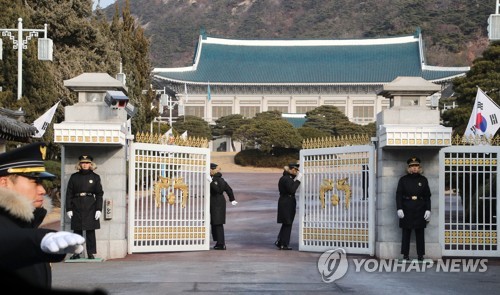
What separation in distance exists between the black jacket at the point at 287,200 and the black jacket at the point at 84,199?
361cm

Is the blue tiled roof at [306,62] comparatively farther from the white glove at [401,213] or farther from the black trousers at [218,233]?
the white glove at [401,213]

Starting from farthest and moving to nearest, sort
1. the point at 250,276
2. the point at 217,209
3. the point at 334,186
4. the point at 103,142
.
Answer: the point at 217,209, the point at 334,186, the point at 103,142, the point at 250,276

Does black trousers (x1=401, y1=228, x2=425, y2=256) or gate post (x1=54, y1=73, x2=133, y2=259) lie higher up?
gate post (x1=54, y1=73, x2=133, y2=259)

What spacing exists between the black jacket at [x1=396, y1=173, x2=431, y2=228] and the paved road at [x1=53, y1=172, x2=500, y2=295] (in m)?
0.87

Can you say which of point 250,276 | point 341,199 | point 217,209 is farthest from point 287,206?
point 250,276

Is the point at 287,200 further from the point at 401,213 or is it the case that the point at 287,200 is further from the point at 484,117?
the point at 484,117

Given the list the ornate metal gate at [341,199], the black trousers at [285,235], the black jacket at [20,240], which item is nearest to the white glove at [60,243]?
the black jacket at [20,240]

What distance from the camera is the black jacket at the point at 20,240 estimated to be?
3.48m

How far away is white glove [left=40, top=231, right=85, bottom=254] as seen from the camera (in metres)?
3.37

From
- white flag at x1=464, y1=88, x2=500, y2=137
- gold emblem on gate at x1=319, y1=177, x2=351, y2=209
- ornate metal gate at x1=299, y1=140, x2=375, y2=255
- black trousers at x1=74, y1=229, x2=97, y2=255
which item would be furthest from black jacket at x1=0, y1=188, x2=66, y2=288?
white flag at x1=464, y1=88, x2=500, y2=137

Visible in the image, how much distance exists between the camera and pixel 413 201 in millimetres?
14281

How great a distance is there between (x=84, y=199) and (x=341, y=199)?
14.7 ft

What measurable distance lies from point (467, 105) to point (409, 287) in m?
20.5
